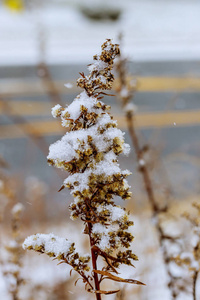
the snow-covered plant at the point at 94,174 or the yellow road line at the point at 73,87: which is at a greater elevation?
the yellow road line at the point at 73,87

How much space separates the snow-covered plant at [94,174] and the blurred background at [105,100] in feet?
6.56

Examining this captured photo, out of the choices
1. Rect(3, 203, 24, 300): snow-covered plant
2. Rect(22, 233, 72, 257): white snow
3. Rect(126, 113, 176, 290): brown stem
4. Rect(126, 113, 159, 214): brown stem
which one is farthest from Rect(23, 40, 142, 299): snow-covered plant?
Rect(126, 113, 159, 214): brown stem

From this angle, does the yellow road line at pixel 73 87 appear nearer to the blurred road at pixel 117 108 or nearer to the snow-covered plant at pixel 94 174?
the blurred road at pixel 117 108

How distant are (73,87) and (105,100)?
672 cm

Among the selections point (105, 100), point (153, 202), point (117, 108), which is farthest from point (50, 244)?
point (117, 108)

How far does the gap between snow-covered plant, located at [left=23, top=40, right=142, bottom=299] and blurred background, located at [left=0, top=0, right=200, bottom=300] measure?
6.56ft

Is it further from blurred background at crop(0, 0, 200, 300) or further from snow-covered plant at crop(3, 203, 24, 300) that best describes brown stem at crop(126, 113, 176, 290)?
blurred background at crop(0, 0, 200, 300)

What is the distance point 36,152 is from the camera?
8.49 m

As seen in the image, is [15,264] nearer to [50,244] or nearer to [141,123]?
[50,244]

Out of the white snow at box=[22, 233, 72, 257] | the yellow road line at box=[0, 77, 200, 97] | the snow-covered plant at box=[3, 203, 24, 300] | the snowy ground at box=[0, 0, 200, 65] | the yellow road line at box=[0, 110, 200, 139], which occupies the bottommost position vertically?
the white snow at box=[22, 233, 72, 257]

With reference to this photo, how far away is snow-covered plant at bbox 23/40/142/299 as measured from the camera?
37.7 inches

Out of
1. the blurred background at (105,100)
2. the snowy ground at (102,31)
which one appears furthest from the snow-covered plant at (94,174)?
the snowy ground at (102,31)

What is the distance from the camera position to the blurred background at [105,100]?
13.5ft

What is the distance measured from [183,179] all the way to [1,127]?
5700mm
